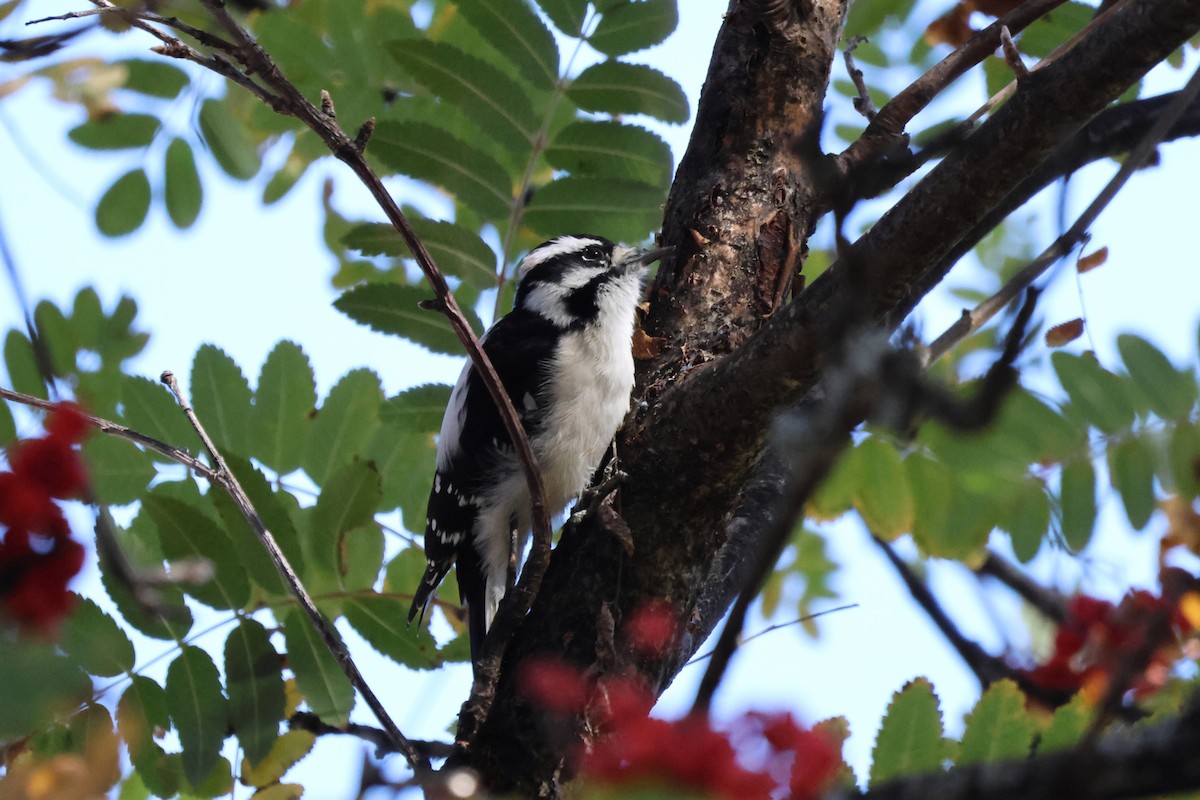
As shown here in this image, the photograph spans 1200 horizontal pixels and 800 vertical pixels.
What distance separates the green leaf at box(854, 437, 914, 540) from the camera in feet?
13.2

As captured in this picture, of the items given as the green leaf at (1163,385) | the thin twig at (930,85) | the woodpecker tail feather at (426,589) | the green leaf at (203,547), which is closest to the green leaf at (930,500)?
the green leaf at (1163,385)

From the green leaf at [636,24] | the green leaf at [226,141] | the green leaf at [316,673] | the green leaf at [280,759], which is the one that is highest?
the green leaf at [636,24]

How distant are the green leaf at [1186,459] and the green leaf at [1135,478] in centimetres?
7

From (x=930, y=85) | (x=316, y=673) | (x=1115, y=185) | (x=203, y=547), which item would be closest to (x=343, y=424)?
(x=203, y=547)

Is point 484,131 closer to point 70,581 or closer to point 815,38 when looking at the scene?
point 815,38

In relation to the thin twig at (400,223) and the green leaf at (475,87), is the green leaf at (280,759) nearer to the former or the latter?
the thin twig at (400,223)

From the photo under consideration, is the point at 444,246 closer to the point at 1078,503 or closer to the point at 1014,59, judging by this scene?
the point at 1014,59

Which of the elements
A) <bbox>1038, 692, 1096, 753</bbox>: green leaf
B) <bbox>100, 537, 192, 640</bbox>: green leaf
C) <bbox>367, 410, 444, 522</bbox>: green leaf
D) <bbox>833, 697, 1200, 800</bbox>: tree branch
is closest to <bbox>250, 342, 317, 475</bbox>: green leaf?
<bbox>367, 410, 444, 522</bbox>: green leaf

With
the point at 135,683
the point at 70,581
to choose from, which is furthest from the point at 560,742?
the point at 135,683

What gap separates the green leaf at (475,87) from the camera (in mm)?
3758

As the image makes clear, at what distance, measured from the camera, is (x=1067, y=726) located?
229 cm

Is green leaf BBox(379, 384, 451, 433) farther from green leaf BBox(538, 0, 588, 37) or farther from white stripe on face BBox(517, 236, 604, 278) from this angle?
green leaf BBox(538, 0, 588, 37)

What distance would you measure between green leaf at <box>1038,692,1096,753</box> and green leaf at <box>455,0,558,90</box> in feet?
8.59

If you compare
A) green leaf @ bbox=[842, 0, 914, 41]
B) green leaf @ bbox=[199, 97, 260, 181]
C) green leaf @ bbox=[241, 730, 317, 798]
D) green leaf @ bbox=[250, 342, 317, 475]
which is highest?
green leaf @ bbox=[842, 0, 914, 41]
